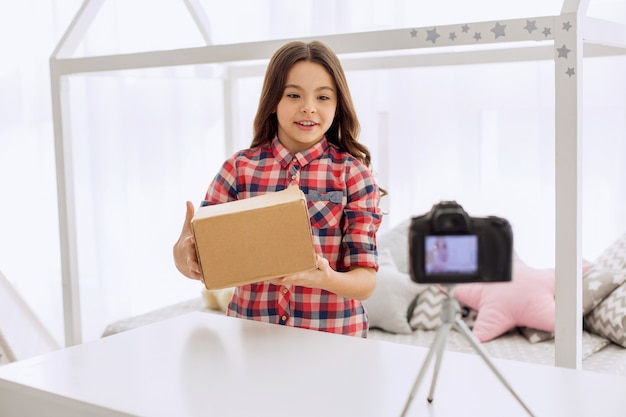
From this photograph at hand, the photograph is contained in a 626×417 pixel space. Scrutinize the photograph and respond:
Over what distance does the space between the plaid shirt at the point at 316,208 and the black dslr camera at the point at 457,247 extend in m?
0.58

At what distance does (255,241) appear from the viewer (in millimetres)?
852

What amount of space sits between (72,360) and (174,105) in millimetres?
2002

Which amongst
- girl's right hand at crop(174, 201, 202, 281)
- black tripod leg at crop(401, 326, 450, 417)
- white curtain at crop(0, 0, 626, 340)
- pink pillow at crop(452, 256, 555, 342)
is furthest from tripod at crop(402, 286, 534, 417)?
white curtain at crop(0, 0, 626, 340)

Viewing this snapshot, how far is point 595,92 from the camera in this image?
216cm

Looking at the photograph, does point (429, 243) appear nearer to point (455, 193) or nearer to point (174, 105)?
point (455, 193)

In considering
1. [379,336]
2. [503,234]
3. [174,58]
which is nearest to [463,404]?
[503,234]

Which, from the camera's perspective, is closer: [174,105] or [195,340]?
[195,340]

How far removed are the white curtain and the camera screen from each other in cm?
148

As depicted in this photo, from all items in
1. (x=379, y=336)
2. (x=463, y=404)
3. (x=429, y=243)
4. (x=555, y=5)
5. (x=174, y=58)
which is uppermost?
(x=555, y=5)

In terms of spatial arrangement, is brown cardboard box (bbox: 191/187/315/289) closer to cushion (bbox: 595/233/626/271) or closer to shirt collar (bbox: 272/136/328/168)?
shirt collar (bbox: 272/136/328/168)

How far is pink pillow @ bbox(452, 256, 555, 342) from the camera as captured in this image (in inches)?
76.2

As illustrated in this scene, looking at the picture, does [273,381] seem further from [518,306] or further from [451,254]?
[518,306]

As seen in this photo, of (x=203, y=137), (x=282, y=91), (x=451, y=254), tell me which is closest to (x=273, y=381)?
(x=451, y=254)

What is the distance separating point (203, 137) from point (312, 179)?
5.66ft
